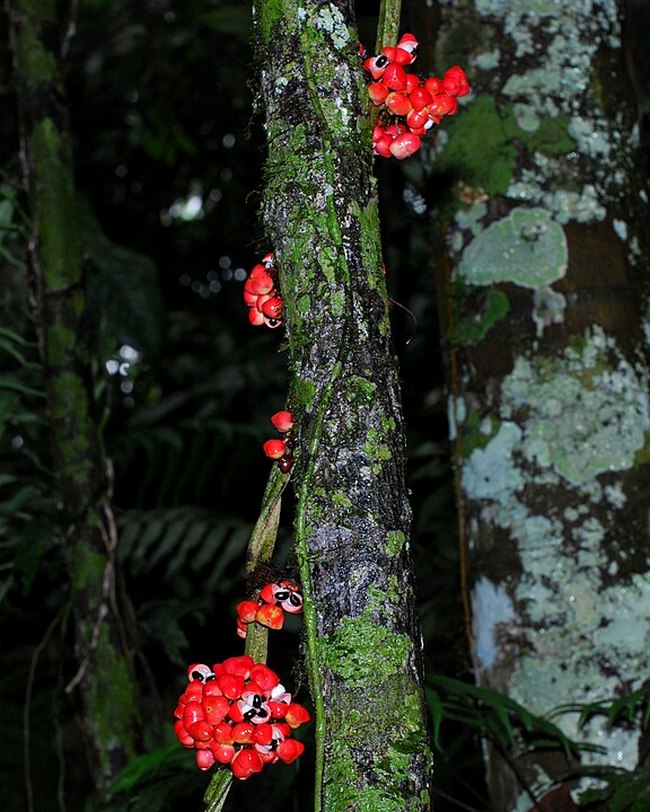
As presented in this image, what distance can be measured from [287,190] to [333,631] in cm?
30

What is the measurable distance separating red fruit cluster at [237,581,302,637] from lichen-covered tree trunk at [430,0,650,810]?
2.13 ft

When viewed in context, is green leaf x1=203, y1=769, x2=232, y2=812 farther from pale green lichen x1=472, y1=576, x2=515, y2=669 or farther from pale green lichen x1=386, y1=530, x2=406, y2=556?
pale green lichen x1=472, y1=576, x2=515, y2=669

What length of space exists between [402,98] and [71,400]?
44.7 inches

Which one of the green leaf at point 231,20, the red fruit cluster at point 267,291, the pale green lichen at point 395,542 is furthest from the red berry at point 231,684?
the green leaf at point 231,20

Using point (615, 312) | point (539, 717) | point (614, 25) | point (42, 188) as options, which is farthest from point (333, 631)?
point (42, 188)

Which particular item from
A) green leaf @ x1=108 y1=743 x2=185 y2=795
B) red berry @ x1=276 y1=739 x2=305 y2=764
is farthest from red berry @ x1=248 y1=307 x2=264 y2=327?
green leaf @ x1=108 y1=743 x2=185 y2=795

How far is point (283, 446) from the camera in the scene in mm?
726

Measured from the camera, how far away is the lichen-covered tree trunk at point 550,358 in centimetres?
128

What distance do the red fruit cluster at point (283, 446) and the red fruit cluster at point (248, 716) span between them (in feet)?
0.45

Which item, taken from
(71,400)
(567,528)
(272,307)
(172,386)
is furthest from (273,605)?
(172,386)

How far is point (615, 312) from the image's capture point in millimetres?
1363

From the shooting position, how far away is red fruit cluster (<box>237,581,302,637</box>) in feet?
2.30

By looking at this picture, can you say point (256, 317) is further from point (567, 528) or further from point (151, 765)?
point (151, 765)

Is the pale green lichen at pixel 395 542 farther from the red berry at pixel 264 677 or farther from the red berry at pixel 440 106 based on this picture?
the red berry at pixel 440 106
